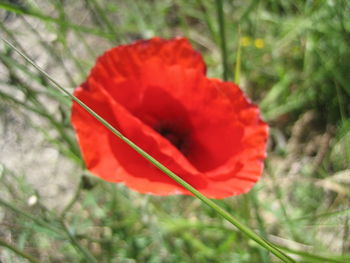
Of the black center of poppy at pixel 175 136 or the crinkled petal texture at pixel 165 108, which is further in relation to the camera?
the black center of poppy at pixel 175 136

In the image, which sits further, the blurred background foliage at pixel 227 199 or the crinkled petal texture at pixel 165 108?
the blurred background foliage at pixel 227 199

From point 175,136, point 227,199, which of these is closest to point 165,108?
point 175,136

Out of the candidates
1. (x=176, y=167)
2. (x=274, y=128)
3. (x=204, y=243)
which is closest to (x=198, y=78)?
(x=176, y=167)

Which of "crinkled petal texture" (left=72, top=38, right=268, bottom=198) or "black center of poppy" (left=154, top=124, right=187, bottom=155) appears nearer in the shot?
"crinkled petal texture" (left=72, top=38, right=268, bottom=198)

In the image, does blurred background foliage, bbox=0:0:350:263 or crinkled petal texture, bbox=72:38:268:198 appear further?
blurred background foliage, bbox=0:0:350:263

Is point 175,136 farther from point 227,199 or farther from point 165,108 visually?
point 227,199
